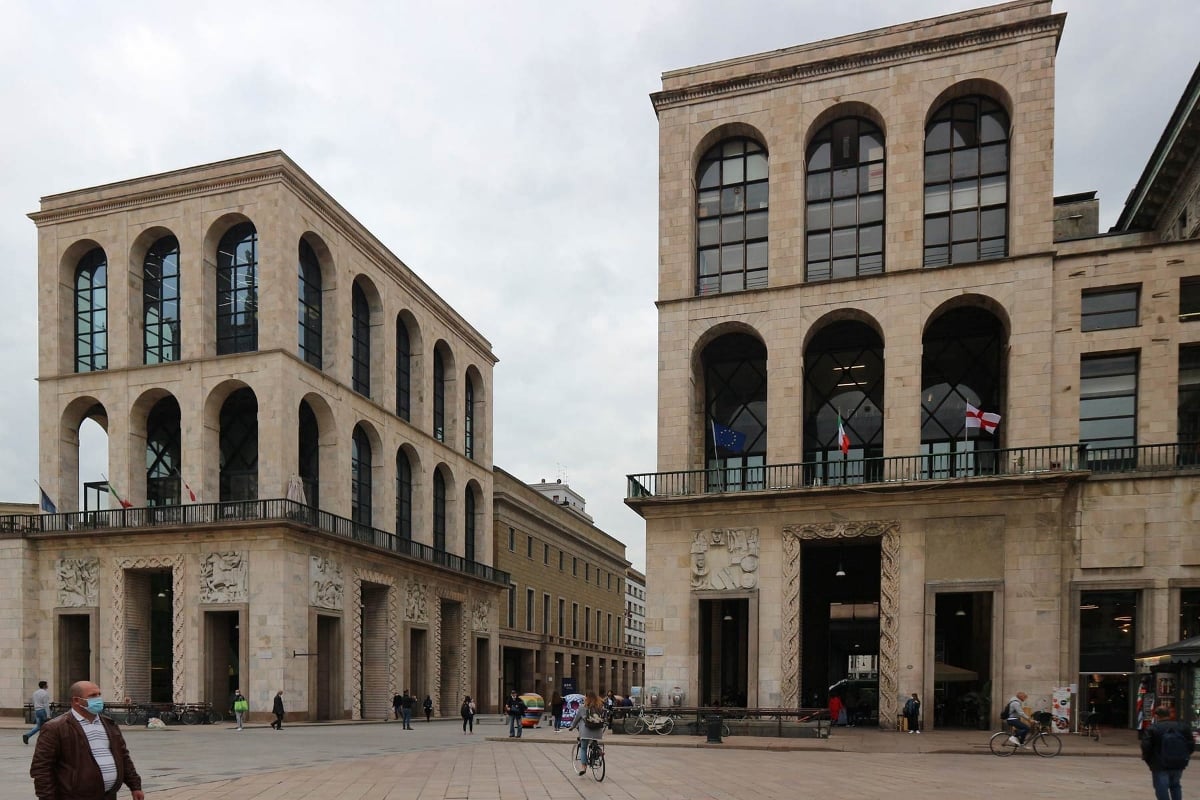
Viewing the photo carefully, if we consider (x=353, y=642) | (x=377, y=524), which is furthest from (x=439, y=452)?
(x=353, y=642)

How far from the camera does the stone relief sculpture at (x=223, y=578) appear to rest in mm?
42781

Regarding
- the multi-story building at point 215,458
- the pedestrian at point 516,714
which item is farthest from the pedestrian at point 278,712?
the pedestrian at point 516,714

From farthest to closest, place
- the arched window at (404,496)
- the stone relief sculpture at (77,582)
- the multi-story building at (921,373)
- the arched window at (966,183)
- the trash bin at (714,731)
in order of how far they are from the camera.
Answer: the arched window at (404,496) < the stone relief sculpture at (77,582) < the arched window at (966,183) < the multi-story building at (921,373) < the trash bin at (714,731)

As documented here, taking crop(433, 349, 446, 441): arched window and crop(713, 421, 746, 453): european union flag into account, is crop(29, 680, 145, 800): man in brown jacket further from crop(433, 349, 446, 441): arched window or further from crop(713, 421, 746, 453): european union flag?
crop(433, 349, 446, 441): arched window

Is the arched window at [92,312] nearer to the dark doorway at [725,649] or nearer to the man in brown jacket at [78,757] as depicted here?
the dark doorway at [725,649]

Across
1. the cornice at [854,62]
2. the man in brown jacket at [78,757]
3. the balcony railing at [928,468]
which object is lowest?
the man in brown jacket at [78,757]

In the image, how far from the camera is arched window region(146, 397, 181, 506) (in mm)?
49906

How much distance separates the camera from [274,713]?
39531 millimetres

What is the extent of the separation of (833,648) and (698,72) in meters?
27.0

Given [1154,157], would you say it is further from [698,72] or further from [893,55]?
[698,72]

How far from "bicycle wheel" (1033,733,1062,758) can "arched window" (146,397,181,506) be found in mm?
41353

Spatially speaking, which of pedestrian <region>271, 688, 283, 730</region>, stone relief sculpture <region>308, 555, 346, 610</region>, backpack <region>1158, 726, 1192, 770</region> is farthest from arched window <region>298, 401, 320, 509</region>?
backpack <region>1158, 726, 1192, 770</region>

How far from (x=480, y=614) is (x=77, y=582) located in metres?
26.0

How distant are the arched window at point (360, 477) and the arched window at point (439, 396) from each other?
9.38 m
